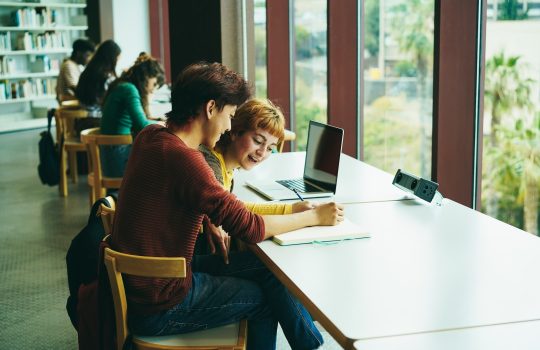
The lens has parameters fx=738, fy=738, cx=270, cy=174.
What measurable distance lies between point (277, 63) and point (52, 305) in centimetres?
321

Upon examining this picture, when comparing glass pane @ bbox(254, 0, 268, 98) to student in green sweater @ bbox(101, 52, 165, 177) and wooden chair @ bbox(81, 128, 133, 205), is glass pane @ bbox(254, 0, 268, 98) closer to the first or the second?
student in green sweater @ bbox(101, 52, 165, 177)

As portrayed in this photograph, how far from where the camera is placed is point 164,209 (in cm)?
214

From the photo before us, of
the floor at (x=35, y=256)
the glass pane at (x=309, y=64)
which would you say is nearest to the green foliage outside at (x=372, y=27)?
the glass pane at (x=309, y=64)

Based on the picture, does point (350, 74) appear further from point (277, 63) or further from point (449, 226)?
point (449, 226)

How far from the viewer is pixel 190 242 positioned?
2.19 meters

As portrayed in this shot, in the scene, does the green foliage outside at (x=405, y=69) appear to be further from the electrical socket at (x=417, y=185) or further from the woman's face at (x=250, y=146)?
the woman's face at (x=250, y=146)

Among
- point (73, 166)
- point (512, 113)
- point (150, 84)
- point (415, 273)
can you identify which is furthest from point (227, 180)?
point (73, 166)

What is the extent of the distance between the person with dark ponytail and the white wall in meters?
4.29

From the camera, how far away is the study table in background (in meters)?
1.65

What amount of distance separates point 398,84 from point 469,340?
128 inches

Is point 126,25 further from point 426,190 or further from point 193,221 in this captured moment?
point 193,221

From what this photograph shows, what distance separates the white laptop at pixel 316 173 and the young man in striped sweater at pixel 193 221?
54 cm

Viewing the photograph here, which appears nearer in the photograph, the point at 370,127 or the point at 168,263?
the point at 168,263

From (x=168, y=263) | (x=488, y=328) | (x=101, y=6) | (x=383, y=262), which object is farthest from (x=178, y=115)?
(x=101, y=6)
